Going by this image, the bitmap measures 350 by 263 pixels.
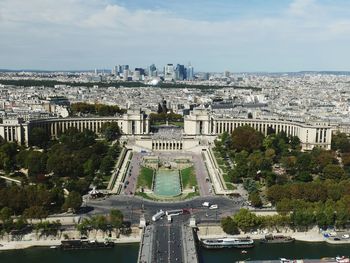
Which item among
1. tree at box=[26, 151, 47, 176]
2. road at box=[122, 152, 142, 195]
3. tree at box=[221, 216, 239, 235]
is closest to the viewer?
tree at box=[221, 216, 239, 235]

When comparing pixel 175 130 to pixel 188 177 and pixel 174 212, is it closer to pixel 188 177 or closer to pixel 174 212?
pixel 188 177

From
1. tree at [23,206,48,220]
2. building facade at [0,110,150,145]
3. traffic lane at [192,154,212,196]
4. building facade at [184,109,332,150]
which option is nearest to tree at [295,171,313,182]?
traffic lane at [192,154,212,196]

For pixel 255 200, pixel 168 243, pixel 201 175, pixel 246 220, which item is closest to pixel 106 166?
pixel 201 175

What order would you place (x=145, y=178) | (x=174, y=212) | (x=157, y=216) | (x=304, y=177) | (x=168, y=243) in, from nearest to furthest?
(x=168, y=243), (x=157, y=216), (x=174, y=212), (x=304, y=177), (x=145, y=178)

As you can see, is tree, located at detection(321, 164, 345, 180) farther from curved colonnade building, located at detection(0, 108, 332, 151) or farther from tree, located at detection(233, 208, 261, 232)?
curved colonnade building, located at detection(0, 108, 332, 151)

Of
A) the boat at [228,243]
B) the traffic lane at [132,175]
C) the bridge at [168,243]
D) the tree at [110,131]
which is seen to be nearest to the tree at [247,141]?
the traffic lane at [132,175]
